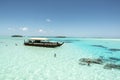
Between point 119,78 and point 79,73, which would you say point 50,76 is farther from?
point 119,78

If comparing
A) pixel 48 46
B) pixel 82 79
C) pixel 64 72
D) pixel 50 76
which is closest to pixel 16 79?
pixel 50 76

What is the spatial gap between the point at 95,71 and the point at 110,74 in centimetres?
169

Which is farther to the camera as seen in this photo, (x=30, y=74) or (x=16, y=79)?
(x=30, y=74)

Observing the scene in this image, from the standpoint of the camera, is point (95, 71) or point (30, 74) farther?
point (95, 71)

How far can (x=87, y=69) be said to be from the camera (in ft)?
53.7

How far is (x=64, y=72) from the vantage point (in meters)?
15.2

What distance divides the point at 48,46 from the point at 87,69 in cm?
2490

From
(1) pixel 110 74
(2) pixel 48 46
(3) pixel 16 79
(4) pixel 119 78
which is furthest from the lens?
(2) pixel 48 46

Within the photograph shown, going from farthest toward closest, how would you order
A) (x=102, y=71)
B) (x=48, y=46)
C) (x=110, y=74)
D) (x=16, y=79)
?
(x=48, y=46), (x=102, y=71), (x=110, y=74), (x=16, y=79)

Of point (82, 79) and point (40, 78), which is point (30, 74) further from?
point (82, 79)

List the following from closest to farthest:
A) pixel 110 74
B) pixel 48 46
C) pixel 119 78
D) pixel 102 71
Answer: pixel 119 78, pixel 110 74, pixel 102 71, pixel 48 46

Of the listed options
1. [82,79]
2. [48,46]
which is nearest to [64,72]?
[82,79]

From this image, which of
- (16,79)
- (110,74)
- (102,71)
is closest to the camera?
(16,79)

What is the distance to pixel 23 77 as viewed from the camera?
13.3 m
